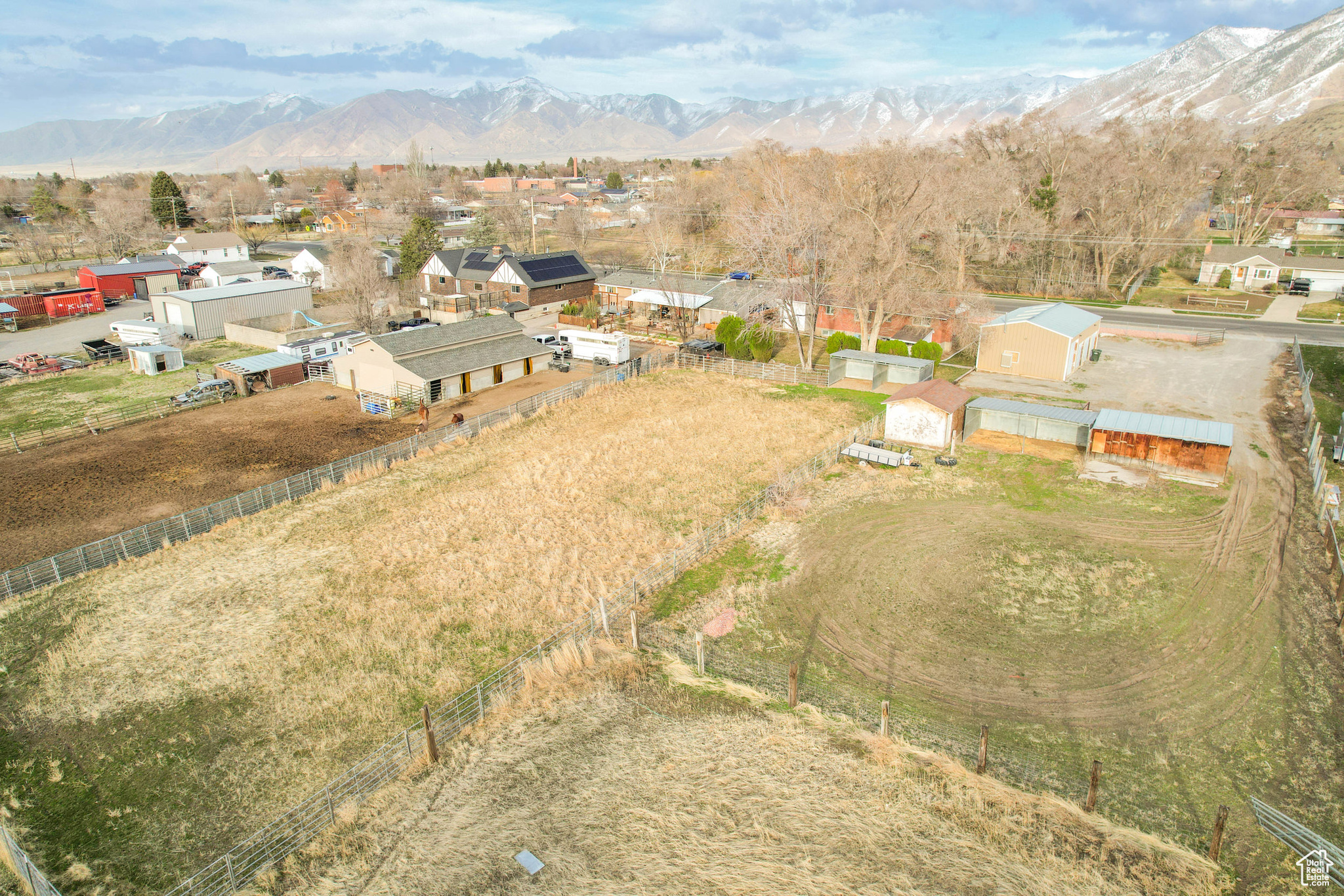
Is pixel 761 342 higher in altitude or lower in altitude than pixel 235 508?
higher

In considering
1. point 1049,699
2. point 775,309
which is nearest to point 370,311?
point 775,309

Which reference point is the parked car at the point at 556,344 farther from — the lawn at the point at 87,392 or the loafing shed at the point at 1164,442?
the loafing shed at the point at 1164,442

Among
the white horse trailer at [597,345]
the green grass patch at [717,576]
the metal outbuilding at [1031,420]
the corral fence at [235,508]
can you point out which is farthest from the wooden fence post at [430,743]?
the white horse trailer at [597,345]

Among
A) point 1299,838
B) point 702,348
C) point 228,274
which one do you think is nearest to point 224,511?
point 702,348

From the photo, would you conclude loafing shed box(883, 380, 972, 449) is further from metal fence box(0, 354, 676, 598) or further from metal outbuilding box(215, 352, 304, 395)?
metal outbuilding box(215, 352, 304, 395)

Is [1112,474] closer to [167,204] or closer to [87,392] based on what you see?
[87,392]

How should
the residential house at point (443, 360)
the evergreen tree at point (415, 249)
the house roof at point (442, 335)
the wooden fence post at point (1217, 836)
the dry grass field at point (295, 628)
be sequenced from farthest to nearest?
1. the evergreen tree at point (415, 249)
2. the house roof at point (442, 335)
3. the residential house at point (443, 360)
4. the dry grass field at point (295, 628)
5. the wooden fence post at point (1217, 836)

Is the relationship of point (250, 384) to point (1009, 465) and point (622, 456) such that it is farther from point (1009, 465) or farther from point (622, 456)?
point (1009, 465)
